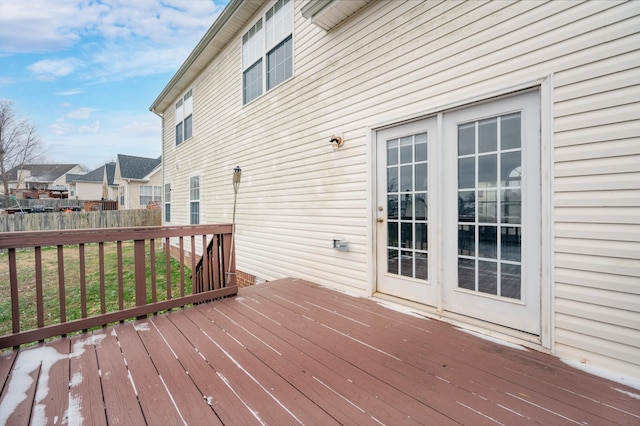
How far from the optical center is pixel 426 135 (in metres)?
2.84

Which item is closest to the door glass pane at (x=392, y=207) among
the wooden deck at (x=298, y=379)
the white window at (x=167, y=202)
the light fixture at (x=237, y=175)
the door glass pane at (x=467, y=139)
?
the door glass pane at (x=467, y=139)

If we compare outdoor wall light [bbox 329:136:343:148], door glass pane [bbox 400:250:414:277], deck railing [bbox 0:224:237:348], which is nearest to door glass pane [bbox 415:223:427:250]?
door glass pane [bbox 400:250:414:277]

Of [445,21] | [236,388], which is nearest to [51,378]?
[236,388]

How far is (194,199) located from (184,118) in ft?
9.33

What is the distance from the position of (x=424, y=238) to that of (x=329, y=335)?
137 cm

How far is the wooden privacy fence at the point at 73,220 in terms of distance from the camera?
38.7ft

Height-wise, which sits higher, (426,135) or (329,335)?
(426,135)

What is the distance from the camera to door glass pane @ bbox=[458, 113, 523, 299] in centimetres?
225

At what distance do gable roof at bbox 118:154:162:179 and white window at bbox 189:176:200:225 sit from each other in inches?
504

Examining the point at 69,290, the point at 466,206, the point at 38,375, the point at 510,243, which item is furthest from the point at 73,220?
the point at 510,243

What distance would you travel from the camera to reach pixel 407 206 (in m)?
3.02

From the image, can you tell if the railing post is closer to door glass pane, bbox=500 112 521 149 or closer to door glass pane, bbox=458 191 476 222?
door glass pane, bbox=458 191 476 222

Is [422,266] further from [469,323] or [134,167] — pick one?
[134,167]

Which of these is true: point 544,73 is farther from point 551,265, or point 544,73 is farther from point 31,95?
point 31,95
